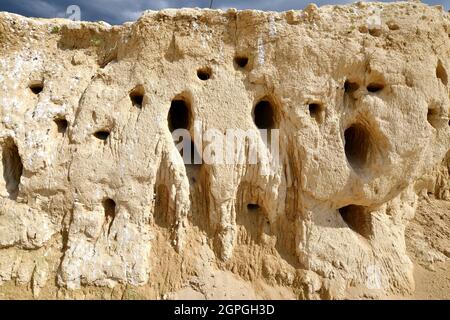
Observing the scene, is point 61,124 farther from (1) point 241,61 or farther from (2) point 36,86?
(1) point 241,61

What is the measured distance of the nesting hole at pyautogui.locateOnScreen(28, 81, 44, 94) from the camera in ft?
22.4

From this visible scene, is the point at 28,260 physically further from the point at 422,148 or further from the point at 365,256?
the point at 422,148

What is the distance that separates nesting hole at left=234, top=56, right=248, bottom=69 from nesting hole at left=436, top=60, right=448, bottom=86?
3.70m

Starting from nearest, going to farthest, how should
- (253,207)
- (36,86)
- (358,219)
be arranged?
1. (253,207)
2. (358,219)
3. (36,86)

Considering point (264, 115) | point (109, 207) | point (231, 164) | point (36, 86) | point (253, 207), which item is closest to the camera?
point (231, 164)

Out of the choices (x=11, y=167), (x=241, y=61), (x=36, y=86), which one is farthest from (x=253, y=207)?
(x=36, y=86)

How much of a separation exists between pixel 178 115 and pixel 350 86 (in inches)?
139

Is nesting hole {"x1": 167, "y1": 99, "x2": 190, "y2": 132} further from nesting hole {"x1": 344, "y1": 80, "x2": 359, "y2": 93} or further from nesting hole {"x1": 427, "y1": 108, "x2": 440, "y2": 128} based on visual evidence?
nesting hole {"x1": 427, "y1": 108, "x2": 440, "y2": 128}

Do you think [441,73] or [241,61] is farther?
[241,61]

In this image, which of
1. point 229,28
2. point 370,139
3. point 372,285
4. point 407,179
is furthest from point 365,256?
point 229,28

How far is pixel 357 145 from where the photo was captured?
21.7ft

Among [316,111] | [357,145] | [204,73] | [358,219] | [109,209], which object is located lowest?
[358,219]

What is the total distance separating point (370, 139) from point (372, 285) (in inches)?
104

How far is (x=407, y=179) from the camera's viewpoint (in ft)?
19.9
